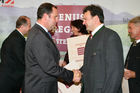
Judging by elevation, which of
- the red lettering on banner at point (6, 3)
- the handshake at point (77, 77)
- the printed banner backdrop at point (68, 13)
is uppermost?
the red lettering on banner at point (6, 3)

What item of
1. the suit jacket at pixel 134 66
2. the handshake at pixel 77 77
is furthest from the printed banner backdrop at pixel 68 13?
the handshake at pixel 77 77

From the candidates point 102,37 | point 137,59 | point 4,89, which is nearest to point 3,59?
point 4,89

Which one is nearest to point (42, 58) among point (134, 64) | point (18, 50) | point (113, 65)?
point (113, 65)

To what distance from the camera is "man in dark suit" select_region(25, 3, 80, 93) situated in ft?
6.67

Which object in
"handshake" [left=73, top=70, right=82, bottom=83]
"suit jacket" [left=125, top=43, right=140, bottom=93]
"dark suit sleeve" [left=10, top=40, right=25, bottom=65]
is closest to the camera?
"handshake" [left=73, top=70, right=82, bottom=83]

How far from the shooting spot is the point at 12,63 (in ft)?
9.88

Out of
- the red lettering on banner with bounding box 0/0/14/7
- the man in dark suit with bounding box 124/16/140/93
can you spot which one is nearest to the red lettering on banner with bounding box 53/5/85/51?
the red lettering on banner with bounding box 0/0/14/7

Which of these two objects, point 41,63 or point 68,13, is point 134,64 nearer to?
point 41,63

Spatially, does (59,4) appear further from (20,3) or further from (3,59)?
(3,59)

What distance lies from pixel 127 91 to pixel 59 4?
2344 millimetres

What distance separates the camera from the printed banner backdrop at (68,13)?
4.04m

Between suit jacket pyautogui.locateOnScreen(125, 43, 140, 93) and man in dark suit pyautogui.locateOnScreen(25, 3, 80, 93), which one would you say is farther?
suit jacket pyautogui.locateOnScreen(125, 43, 140, 93)

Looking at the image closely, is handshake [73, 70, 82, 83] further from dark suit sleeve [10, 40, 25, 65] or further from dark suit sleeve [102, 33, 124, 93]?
dark suit sleeve [10, 40, 25, 65]

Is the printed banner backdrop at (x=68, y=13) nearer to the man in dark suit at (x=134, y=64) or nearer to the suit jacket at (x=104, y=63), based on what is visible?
the man in dark suit at (x=134, y=64)
